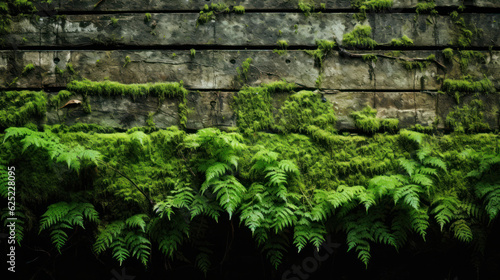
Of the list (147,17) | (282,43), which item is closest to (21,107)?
(147,17)

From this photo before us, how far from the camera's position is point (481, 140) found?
150 inches

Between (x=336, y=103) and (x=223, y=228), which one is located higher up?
(x=336, y=103)

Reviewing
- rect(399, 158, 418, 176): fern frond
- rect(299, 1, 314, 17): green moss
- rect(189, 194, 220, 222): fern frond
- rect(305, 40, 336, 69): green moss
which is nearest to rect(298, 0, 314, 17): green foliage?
rect(299, 1, 314, 17): green moss

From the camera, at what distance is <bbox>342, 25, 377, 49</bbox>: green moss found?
13.1 feet

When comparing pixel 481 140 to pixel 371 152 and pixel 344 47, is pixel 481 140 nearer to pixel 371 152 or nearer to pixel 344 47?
pixel 371 152

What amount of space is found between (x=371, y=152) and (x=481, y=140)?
1479mm

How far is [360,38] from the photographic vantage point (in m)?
4.02

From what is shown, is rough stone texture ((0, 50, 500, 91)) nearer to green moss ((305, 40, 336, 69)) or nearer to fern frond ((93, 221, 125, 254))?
green moss ((305, 40, 336, 69))

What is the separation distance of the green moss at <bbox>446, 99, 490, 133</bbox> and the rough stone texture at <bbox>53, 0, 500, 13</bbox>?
149 cm

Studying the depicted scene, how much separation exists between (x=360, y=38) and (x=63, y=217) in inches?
177

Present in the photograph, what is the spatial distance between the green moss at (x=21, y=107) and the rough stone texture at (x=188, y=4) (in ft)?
4.21

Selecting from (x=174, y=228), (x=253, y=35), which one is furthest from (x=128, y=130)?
(x=253, y=35)

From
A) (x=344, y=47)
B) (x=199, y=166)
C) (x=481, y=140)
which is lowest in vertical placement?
(x=199, y=166)

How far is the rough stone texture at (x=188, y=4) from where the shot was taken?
402 cm
